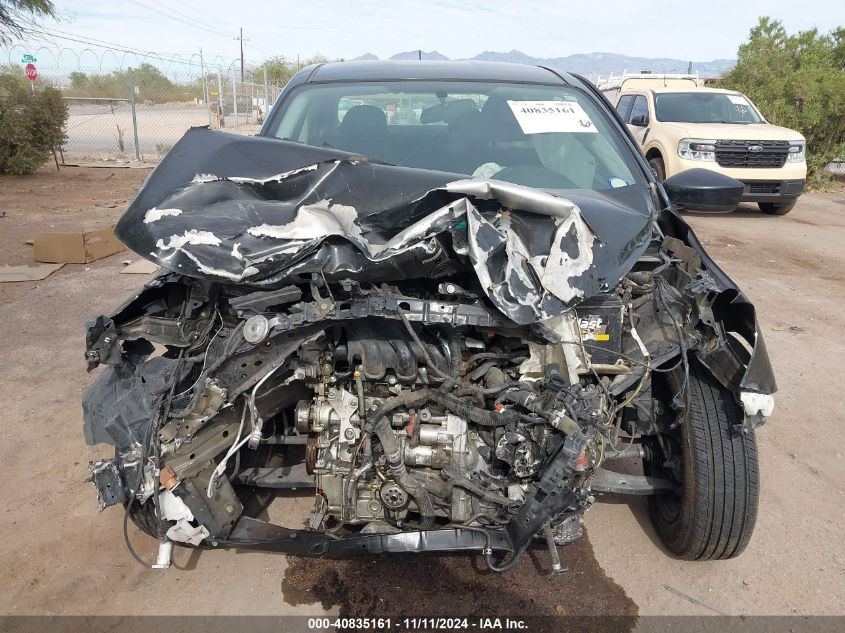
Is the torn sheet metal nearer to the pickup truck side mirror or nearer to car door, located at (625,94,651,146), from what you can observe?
car door, located at (625,94,651,146)

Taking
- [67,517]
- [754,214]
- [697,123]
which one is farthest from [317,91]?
[754,214]

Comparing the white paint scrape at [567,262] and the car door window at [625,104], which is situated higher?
the car door window at [625,104]

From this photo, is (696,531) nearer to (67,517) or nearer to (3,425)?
(67,517)

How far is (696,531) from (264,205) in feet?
6.86

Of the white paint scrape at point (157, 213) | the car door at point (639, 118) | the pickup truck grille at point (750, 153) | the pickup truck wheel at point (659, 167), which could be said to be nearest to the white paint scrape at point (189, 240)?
the white paint scrape at point (157, 213)

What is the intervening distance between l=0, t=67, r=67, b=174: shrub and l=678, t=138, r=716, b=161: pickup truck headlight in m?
11.9

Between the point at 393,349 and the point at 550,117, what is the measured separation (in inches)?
64.1

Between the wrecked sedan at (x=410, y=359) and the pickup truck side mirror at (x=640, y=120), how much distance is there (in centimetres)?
864

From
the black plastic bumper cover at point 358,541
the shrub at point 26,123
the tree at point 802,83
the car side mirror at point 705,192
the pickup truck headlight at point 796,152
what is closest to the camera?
the black plastic bumper cover at point 358,541

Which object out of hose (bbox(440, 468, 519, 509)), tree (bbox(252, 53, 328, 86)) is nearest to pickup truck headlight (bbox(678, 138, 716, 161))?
hose (bbox(440, 468, 519, 509))

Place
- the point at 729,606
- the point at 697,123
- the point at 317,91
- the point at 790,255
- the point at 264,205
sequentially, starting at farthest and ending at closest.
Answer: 1. the point at 697,123
2. the point at 790,255
3. the point at 317,91
4. the point at 729,606
5. the point at 264,205

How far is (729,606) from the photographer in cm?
237

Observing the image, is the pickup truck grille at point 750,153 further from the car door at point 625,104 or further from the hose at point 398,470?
the hose at point 398,470

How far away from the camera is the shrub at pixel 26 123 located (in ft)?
37.2
